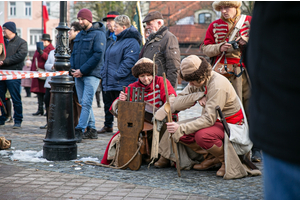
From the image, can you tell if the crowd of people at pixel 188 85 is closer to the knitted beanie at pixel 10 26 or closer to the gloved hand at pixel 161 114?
the gloved hand at pixel 161 114

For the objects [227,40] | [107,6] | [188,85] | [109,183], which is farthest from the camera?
[107,6]

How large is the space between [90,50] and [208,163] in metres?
3.23

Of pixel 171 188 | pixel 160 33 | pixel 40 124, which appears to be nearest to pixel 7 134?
pixel 40 124

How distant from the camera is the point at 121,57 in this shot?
22.0 ft

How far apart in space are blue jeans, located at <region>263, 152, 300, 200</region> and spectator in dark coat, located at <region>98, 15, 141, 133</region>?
556 centimetres

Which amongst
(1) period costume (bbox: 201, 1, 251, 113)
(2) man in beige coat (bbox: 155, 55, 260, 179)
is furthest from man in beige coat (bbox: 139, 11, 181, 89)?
(2) man in beige coat (bbox: 155, 55, 260, 179)

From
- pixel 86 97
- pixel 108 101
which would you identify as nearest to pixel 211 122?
pixel 86 97

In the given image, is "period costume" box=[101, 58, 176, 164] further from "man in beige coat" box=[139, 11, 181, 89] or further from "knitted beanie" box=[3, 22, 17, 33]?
"knitted beanie" box=[3, 22, 17, 33]

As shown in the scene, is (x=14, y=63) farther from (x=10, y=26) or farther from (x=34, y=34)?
(x=34, y=34)

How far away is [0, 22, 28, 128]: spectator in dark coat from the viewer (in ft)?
26.5

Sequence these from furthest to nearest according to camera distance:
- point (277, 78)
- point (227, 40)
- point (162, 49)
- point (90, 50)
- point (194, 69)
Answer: point (90, 50) < point (162, 49) < point (227, 40) < point (194, 69) < point (277, 78)

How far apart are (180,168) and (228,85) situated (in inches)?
44.4

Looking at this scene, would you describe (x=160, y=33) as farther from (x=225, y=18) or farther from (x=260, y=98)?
(x=260, y=98)

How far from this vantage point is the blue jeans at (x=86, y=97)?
6.56 meters
